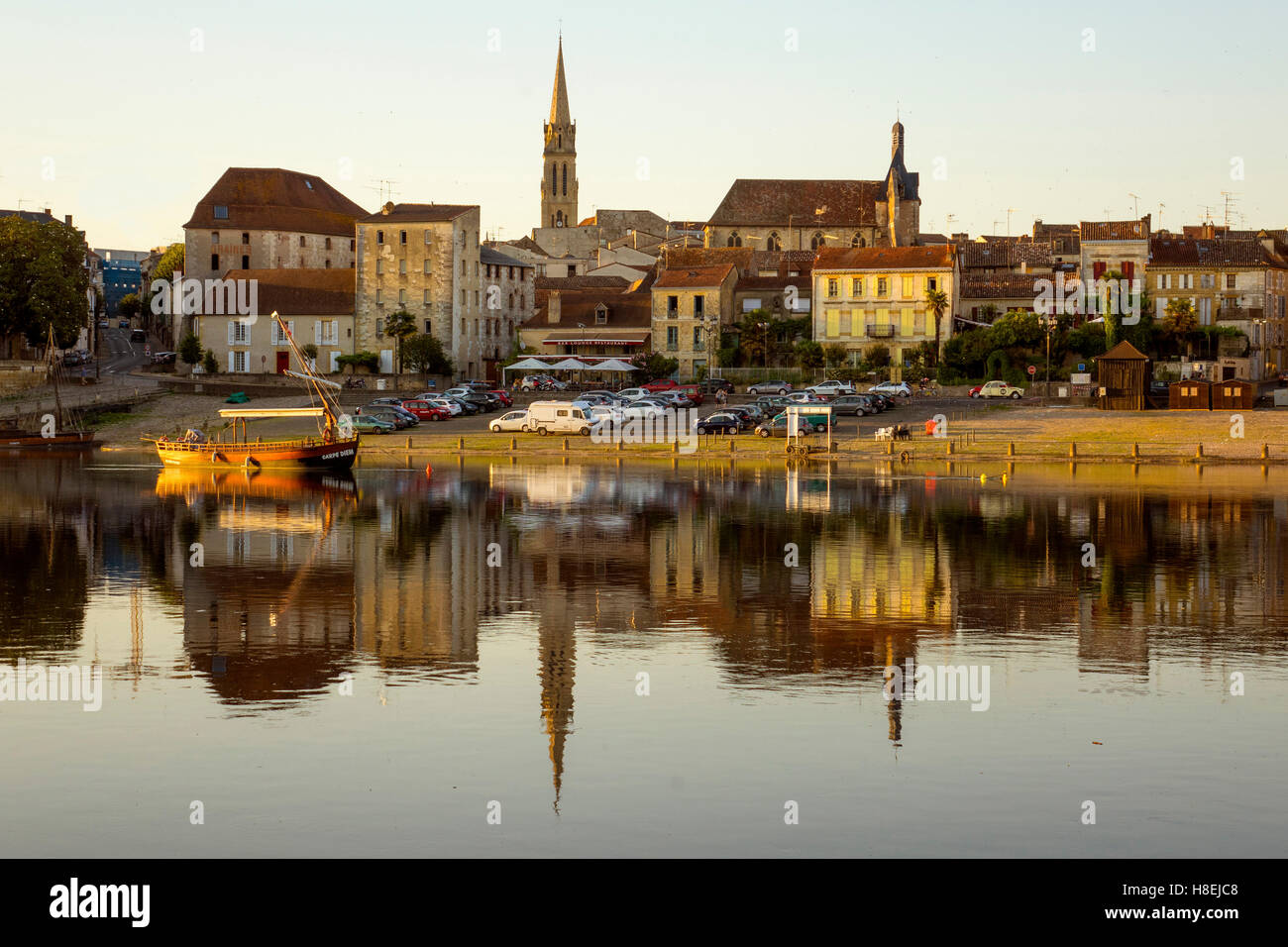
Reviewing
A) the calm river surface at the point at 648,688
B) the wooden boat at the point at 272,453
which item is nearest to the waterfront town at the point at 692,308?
the wooden boat at the point at 272,453

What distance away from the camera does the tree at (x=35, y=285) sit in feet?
315

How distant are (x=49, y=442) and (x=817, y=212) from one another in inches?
3364

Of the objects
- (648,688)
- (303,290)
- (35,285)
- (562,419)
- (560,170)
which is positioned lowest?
(648,688)

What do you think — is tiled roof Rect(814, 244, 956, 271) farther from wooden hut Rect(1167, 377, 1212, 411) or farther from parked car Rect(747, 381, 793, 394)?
wooden hut Rect(1167, 377, 1212, 411)

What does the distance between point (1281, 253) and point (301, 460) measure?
85234 millimetres

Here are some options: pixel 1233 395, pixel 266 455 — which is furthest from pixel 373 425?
pixel 1233 395

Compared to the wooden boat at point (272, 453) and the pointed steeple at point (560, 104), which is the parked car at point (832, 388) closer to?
the wooden boat at point (272, 453)

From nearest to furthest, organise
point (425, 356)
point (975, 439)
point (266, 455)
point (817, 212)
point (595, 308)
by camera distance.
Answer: point (266, 455) < point (975, 439) < point (425, 356) < point (595, 308) < point (817, 212)

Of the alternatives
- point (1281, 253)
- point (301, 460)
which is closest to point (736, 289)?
point (1281, 253)

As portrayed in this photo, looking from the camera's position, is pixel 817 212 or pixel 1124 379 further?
pixel 817 212

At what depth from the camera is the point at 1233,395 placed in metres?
75.1

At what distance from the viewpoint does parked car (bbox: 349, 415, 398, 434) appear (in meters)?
77.1

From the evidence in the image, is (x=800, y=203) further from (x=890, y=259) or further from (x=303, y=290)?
(x=303, y=290)
